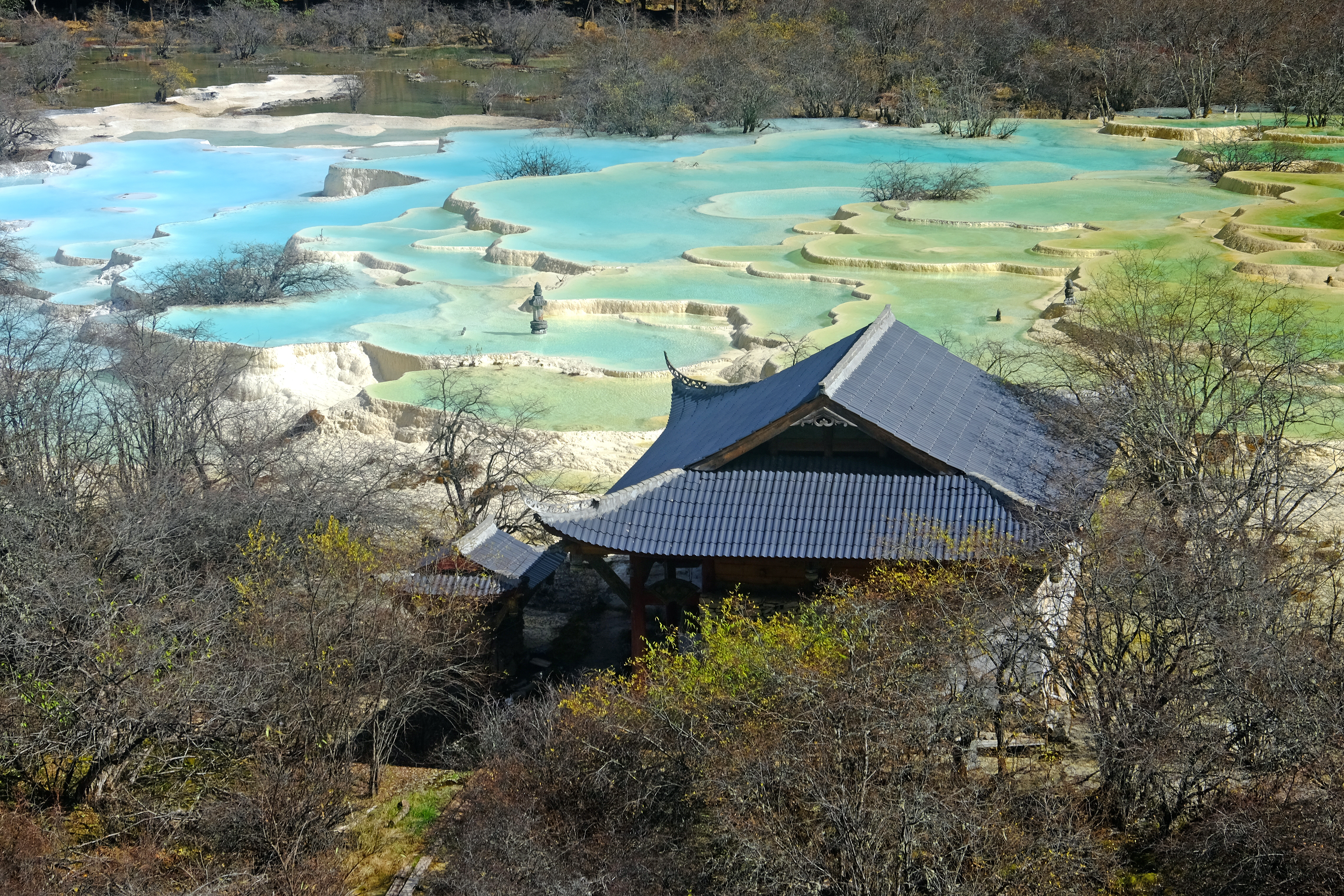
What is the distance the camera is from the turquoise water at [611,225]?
26406mm

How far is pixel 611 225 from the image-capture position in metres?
34.6

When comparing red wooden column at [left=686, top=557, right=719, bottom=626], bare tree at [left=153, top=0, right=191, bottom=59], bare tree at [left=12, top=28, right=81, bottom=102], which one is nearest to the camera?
red wooden column at [left=686, top=557, right=719, bottom=626]

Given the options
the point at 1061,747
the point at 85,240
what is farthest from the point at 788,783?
the point at 85,240

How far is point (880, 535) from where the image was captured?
12.4 meters

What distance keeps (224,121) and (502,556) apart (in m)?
44.9

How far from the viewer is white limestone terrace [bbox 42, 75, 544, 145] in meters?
51.5

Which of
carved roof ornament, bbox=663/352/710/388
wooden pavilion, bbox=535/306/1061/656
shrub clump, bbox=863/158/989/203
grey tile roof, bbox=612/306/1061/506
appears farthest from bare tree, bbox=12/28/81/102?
wooden pavilion, bbox=535/306/1061/656

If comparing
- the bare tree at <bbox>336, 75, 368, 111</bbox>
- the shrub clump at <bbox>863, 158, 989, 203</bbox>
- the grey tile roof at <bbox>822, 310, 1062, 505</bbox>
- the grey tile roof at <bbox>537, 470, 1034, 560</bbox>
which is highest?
the bare tree at <bbox>336, 75, 368, 111</bbox>

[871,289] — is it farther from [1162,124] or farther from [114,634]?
[1162,124]

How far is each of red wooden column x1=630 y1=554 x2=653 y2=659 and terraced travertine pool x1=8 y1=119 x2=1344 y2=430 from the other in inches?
303

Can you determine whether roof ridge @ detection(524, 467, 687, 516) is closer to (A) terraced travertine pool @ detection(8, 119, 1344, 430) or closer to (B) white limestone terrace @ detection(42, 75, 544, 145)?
(A) terraced travertine pool @ detection(8, 119, 1344, 430)

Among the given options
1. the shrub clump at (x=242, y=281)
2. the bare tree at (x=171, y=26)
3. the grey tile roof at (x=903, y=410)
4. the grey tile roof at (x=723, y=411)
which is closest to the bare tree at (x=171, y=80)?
the bare tree at (x=171, y=26)

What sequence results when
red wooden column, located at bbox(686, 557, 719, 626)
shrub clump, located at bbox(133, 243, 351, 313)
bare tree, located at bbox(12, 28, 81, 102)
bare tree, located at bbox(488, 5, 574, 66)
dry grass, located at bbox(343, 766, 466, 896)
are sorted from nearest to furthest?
dry grass, located at bbox(343, 766, 466, 896)
red wooden column, located at bbox(686, 557, 719, 626)
shrub clump, located at bbox(133, 243, 351, 313)
bare tree, located at bbox(12, 28, 81, 102)
bare tree, located at bbox(488, 5, 574, 66)

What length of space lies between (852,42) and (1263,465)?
44952mm
